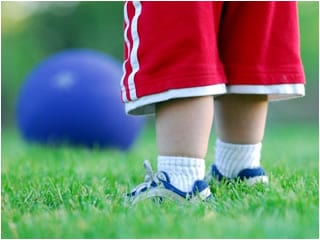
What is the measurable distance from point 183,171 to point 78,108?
89.8 inches

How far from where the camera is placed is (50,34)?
9.14m

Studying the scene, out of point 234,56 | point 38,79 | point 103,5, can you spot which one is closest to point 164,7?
point 234,56

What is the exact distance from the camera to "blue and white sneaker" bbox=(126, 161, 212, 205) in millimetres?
1532

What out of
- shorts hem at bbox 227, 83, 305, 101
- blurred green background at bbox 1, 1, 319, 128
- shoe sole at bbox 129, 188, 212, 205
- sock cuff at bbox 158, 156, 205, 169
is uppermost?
blurred green background at bbox 1, 1, 319, 128

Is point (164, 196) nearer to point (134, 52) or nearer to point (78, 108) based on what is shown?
point (134, 52)

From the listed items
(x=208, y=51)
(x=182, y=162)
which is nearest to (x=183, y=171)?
(x=182, y=162)

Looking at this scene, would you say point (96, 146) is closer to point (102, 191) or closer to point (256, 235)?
point (102, 191)

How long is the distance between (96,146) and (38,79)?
649 mm

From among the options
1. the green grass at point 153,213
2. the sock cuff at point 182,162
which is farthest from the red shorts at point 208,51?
the green grass at point 153,213

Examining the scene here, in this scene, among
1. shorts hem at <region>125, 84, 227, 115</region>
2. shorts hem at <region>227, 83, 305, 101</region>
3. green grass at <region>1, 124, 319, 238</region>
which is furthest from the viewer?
shorts hem at <region>227, 83, 305, 101</region>

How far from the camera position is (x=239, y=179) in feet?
5.95

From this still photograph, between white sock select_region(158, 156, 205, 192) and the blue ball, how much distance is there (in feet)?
7.22

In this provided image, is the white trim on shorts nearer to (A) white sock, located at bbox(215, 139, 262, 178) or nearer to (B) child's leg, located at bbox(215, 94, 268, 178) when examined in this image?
(B) child's leg, located at bbox(215, 94, 268, 178)

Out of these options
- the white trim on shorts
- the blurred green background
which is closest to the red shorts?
the white trim on shorts
